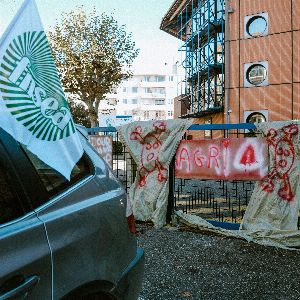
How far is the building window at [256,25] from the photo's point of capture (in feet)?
78.9

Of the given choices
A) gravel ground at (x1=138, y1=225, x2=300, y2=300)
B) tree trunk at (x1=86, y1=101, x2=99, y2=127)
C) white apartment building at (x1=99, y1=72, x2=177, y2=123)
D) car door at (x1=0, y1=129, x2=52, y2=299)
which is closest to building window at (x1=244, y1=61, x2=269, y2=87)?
tree trunk at (x1=86, y1=101, x2=99, y2=127)

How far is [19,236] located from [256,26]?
25.3 m

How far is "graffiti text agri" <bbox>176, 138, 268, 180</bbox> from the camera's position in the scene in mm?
5301

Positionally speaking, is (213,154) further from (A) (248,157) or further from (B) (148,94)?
(B) (148,94)

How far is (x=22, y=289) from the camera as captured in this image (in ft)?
5.19

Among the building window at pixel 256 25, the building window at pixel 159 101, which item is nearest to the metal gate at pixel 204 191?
the building window at pixel 256 25

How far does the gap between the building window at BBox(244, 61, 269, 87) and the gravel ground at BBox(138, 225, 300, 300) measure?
799 inches

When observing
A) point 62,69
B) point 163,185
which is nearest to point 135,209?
point 163,185

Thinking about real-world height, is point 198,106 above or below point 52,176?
above

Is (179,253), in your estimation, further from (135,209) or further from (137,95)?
(137,95)

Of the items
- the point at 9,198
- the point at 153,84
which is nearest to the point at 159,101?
the point at 153,84

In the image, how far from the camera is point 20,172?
6.02 feet

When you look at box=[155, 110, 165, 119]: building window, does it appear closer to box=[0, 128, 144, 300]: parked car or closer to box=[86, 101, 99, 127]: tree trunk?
box=[86, 101, 99, 127]: tree trunk

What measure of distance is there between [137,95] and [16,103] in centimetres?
8611
